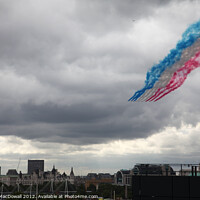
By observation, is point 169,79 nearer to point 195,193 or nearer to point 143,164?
point 143,164

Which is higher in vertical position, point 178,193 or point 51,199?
point 178,193

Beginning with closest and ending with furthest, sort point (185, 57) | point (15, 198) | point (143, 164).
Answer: point (185, 57)
point (143, 164)
point (15, 198)

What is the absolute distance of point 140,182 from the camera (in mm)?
36156

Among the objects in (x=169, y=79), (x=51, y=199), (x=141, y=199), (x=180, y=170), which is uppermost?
(x=169, y=79)

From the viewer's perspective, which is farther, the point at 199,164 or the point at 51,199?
the point at 51,199

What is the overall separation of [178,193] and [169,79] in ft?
36.8

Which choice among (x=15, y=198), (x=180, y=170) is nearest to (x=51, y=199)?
(x=15, y=198)

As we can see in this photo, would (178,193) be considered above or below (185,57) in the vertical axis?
below

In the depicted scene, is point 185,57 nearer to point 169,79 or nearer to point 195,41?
point 195,41

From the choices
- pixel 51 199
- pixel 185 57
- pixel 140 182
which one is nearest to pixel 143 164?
pixel 140 182

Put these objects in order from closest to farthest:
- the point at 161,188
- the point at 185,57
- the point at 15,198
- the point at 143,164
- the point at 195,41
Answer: the point at 195,41 < the point at 185,57 < the point at 161,188 < the point at 143,164 < the point at 15,198

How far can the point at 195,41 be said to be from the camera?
3086cm

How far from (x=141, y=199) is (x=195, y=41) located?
15533mm

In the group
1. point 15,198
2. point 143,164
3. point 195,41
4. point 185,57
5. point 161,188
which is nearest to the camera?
point 195,41
